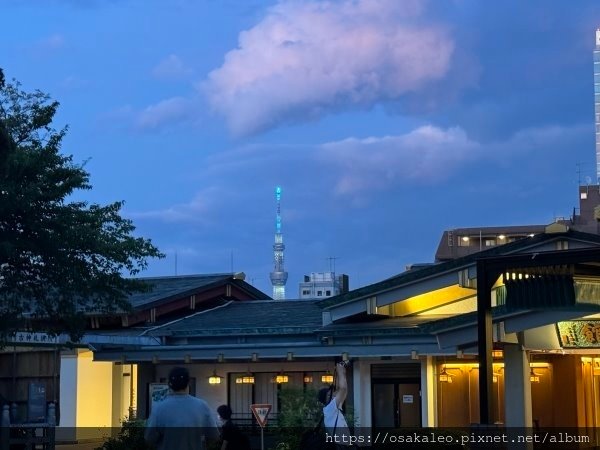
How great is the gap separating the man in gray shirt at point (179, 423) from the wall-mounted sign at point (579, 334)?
14191 millimetres

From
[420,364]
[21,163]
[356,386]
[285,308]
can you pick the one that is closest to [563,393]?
[420,364]

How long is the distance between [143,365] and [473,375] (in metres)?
10.1

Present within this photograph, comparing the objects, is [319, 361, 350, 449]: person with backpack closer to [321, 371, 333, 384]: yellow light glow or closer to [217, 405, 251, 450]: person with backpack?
[217, 405, 251, 450]: person with backpack

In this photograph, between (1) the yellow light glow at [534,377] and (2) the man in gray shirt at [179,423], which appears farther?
(1) the yellow light glow at [534,377]

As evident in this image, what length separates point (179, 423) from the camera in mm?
8320

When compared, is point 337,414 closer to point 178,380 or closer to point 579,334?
point 178,380

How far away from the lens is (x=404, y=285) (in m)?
23.6

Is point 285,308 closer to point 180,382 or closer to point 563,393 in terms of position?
point 563,393

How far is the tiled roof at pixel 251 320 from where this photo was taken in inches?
1081

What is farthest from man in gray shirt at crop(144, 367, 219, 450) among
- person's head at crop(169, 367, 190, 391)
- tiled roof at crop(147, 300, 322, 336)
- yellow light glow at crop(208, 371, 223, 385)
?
yellow light glow at crop(208, 371, 223, 385)

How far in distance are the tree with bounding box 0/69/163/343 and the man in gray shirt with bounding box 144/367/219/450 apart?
12704mm

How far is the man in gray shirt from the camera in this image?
830 cm

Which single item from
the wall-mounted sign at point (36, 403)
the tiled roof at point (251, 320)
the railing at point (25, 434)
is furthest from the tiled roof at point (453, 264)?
the wall-mounted sign at point (36, 403)

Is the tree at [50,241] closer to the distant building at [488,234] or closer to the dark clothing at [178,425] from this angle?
the dark clothing at [178,425]
